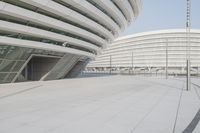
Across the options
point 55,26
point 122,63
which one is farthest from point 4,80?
point 122,63

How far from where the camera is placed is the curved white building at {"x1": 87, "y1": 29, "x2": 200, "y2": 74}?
120 metres

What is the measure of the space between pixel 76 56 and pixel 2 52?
12367 millimetres

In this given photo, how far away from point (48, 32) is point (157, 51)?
105m

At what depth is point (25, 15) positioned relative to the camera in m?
20.7

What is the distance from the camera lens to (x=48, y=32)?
2444cm

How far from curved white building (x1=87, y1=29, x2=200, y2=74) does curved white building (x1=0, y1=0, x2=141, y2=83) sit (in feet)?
262

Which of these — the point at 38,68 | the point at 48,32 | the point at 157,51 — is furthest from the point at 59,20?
the point at 157,51

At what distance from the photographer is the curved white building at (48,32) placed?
21.0m

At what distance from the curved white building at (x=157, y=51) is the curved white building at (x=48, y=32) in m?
79.9

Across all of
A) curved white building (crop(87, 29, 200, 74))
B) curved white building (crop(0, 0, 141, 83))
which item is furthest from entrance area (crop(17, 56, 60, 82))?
curved white building (crop(87, 29, 200, 74))

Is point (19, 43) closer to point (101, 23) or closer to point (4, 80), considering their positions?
point (4, 80)

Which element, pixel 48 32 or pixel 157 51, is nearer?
pixel 48 32

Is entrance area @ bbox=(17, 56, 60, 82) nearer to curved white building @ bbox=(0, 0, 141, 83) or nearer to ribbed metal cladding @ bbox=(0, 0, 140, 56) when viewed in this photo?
curved white building @ bbox=(0, 0, 141, 83)

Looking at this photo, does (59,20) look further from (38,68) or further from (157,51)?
(157,51)
